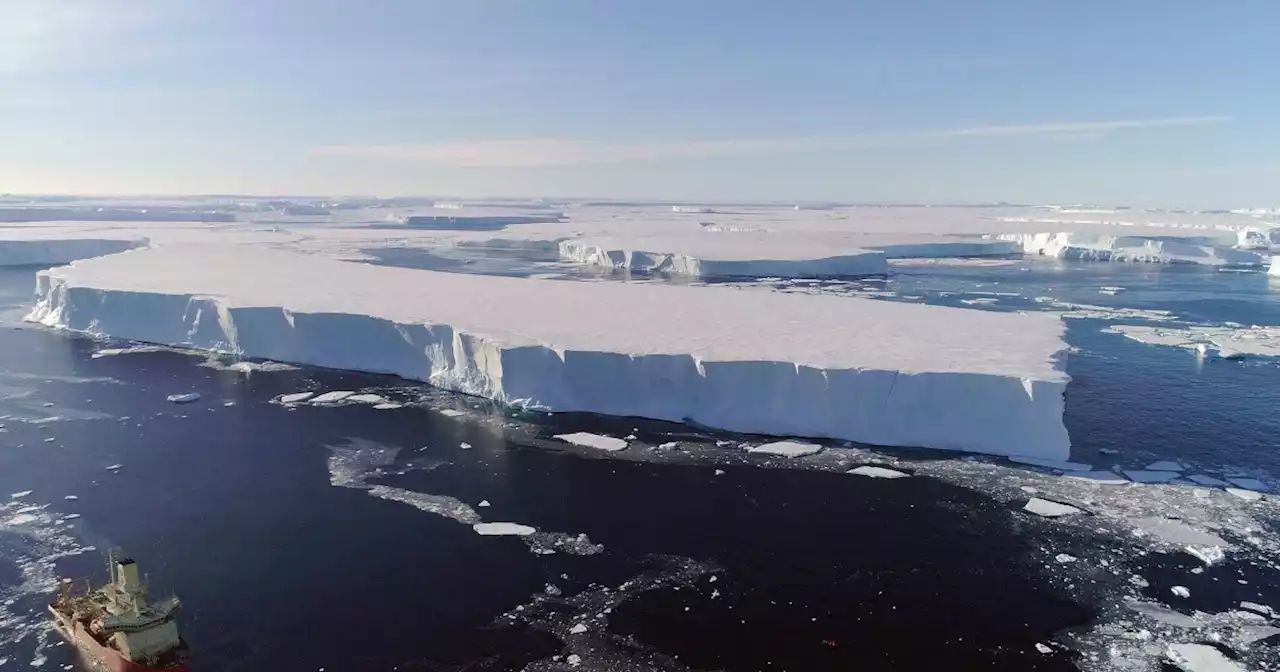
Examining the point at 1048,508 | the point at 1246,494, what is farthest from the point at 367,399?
the point at 1246,494

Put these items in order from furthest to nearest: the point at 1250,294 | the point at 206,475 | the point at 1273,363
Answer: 1. the point at 1250,294
2. the point at 1273,363
3. the point at 206,475

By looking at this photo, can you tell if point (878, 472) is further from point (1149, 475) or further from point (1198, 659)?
point (1198, 659)

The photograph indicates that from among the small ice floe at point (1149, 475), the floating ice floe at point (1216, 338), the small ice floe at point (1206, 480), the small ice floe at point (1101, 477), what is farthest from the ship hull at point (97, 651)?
the floating ice floe at point (1216, 338)

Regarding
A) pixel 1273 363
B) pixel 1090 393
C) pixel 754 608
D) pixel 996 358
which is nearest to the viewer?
pixel 754 608

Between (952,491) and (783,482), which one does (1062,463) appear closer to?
(952,491)

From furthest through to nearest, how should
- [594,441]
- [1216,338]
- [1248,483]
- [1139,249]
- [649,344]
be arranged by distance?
[1139,249]
[1216,338]
[649,344]
[594,441]
[1248,483]

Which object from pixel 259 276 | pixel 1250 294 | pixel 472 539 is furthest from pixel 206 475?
pixel 1250 294
